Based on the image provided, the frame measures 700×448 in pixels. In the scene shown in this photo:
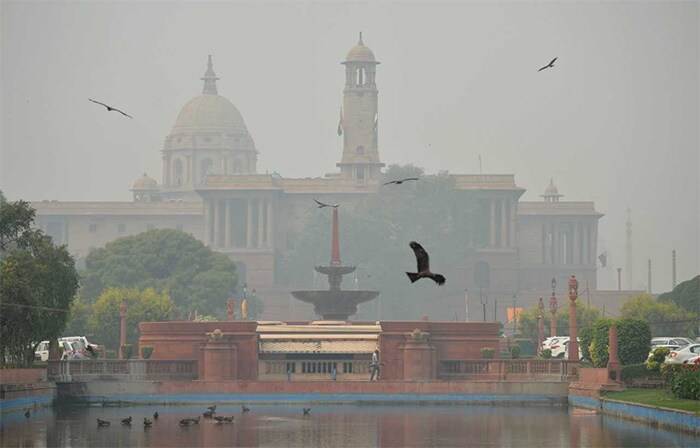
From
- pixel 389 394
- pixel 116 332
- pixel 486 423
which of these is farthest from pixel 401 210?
pixel 486 423

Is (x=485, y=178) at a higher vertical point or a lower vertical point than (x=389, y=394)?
higher

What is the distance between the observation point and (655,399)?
50.9m

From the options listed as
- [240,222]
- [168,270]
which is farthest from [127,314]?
[240,222]

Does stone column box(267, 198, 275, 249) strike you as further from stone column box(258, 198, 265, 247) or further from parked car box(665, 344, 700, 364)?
parked car box(665, 344, 700, 364)

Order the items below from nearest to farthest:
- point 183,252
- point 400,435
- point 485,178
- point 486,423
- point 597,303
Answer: point 400,435, point 486,423, point 183,252, point 597,303, point 485,178

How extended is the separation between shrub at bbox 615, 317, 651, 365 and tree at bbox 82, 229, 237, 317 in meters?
57.6

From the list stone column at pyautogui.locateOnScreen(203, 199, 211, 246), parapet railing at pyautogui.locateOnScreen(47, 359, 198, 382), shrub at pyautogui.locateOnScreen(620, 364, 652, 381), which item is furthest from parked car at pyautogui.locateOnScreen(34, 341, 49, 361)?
stone column at pyautogui.locateOnScreen(203, 199, 211, 246)

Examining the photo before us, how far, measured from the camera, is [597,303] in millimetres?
157125

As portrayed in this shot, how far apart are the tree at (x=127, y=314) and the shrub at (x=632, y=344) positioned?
3365 cm

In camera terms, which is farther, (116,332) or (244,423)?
(116,332)

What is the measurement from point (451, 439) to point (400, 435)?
1.83 m

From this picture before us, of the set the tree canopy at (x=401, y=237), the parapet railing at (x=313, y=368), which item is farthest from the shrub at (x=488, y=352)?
the tree canopy at (x=401, y=237)

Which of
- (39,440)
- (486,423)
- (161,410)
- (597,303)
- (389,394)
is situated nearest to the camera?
(39,440)

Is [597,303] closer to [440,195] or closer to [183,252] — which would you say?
[440,195]
